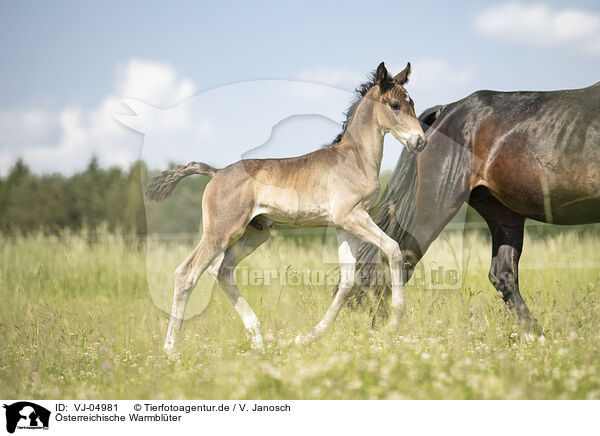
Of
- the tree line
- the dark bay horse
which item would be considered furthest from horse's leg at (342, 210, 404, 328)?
the tree line

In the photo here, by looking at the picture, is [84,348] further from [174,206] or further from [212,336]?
[174,206]

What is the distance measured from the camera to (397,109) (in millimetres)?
4148

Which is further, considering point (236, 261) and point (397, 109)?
point (236, 261)

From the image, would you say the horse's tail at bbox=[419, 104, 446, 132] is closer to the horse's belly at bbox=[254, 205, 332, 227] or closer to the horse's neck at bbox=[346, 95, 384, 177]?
the horse's neck at bbox=[346, 95, 384, 177]

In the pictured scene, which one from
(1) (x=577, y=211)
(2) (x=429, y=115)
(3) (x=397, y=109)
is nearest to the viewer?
(3) (x=397, y=109)

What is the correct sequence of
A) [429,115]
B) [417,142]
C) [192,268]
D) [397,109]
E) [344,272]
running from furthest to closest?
[429,115], [344,272], [192,268], [397,109], [417,142]

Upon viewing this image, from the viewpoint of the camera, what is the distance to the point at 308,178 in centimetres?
424

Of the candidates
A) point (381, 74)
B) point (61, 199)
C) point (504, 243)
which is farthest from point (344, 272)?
point (61, 199)

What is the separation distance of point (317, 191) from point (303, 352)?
131 centimetres

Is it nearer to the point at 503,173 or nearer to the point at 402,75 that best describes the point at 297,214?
the point at 402,75

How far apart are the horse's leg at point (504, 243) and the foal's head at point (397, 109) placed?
1.51 m

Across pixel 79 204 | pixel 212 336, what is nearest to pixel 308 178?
pixel 212 336

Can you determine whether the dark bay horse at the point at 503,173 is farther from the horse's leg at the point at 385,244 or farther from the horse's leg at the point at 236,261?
the horse's leg at the point at 236,261
